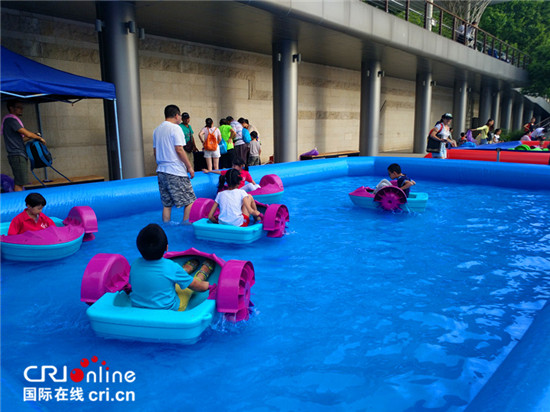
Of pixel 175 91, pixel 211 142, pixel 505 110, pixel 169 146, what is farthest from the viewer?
pixel 505 110

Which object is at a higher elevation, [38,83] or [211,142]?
[38,83]

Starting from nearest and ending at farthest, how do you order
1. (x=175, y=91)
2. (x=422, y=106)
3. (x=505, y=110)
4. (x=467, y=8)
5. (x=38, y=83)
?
1. (x=38, y=83)
2. (x=175, y=91)
3. (x=422, y=106)
4. (x=467, y=8)
5. (x=505, y=110)

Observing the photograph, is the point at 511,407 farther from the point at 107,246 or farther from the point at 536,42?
the point at 536,42

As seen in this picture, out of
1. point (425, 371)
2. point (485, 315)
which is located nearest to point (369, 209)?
point (485, 315)

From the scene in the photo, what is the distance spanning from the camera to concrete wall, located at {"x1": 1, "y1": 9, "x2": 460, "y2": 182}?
9525 millimetres

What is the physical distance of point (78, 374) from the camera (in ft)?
9.00

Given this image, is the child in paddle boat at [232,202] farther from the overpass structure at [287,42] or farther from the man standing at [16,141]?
the overpass structure at [287,42]

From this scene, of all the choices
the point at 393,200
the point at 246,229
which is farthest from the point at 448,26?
the point at 246,229

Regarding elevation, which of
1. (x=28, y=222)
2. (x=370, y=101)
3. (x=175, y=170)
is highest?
(x=370, y=101)

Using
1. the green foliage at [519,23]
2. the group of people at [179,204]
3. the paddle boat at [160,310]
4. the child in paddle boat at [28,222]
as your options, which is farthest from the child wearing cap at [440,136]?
the green foliage at [519,23]

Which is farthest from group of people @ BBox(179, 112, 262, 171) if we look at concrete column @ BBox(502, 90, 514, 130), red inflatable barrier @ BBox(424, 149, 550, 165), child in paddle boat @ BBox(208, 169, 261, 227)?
concrete column @ BBox(502, 90, 514, 130)

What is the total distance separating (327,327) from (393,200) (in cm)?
408

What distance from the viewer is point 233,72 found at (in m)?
14.0

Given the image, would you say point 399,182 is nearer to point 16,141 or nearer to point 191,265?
point 191,265
